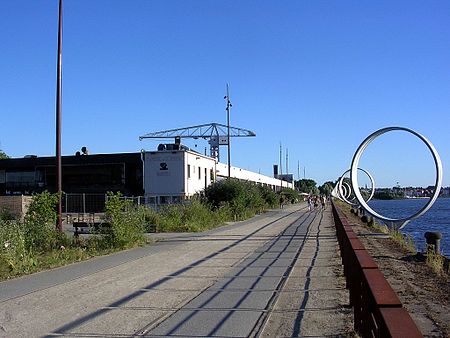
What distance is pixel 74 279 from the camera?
12016 mm

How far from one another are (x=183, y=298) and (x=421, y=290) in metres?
4.49

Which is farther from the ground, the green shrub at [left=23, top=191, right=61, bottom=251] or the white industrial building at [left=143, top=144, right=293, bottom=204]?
the white industrial building at [left=143, top=144, right=293, bottom=204]

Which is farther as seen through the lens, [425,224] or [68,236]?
[425,224]

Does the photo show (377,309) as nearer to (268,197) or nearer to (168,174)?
(168,174)

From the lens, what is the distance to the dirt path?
299 inches

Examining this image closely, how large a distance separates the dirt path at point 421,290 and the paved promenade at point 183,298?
1.04m

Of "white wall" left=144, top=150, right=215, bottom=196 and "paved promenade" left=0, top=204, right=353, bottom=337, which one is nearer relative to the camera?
"paved promenade" left=0, top=204, right=353, bottom=337

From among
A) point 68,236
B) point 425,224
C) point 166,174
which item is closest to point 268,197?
point 166,174

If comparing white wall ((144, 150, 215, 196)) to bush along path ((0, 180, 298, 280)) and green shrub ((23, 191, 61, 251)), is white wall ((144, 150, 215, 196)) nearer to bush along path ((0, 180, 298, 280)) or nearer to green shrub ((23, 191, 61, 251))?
bush along path ((0, 180, 298, 280))

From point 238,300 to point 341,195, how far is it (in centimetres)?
5421

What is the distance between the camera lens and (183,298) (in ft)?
31.5

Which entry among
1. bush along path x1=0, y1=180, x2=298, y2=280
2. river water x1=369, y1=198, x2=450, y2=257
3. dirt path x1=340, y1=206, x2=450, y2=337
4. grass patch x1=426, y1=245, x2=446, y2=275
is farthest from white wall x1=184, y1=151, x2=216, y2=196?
grass patch x1=426, y1=245, x2=446, y2=275

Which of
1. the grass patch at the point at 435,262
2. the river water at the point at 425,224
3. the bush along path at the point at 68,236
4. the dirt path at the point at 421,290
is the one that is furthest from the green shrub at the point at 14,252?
the river water at the point at 425,224

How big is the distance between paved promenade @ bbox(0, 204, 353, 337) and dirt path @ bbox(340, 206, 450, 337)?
104 centimetres
